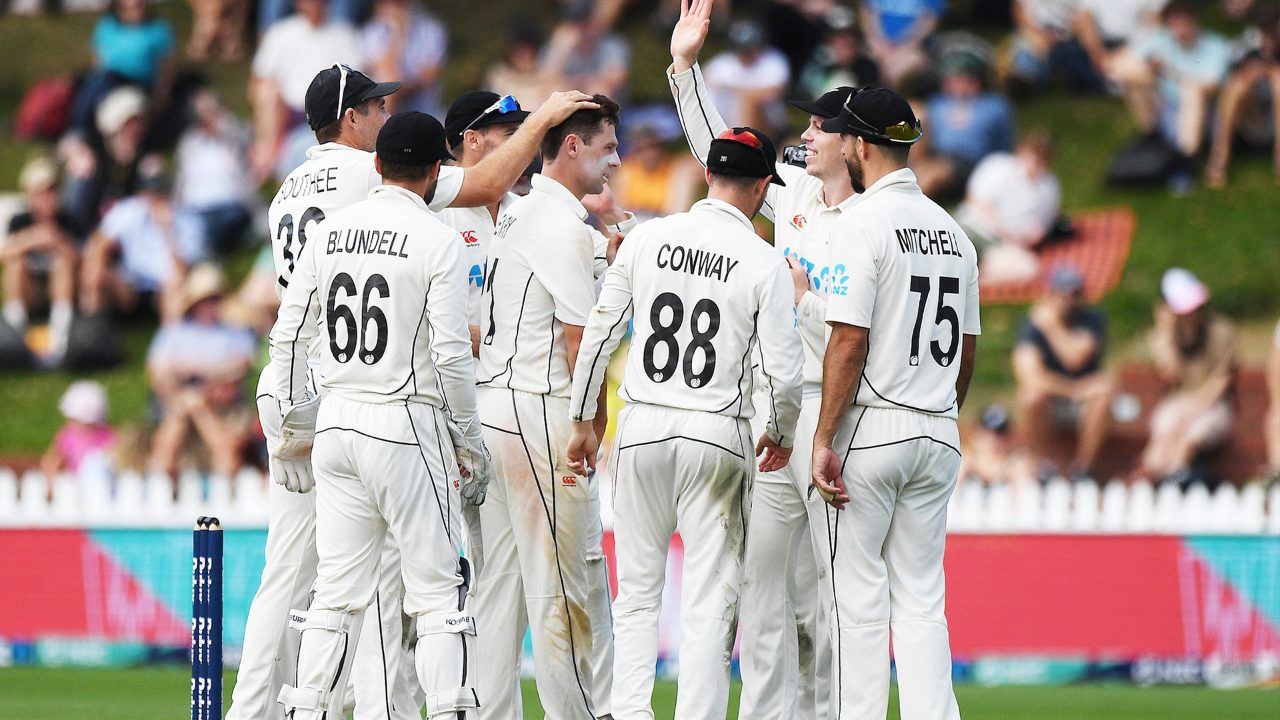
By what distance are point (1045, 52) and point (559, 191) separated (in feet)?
38.7

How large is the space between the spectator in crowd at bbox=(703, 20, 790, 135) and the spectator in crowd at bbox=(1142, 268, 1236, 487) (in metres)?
4.33

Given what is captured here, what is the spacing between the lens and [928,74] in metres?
18.0

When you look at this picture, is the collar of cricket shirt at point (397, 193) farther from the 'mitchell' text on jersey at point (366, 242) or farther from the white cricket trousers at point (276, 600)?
the white cricket trousers at point (276, 600)

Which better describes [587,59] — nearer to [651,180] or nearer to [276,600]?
[651,180]

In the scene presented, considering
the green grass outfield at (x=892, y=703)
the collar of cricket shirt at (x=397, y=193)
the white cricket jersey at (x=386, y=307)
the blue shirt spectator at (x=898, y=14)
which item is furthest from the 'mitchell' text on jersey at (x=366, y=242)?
the blue shirt spectator at (x=898, y=14)

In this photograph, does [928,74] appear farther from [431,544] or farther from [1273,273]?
[431,544]

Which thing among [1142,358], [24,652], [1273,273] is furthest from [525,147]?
[1273,273]

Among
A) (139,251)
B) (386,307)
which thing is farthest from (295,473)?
(139,251)

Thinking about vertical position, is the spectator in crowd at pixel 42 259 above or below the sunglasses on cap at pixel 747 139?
above

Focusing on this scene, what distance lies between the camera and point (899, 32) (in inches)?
735

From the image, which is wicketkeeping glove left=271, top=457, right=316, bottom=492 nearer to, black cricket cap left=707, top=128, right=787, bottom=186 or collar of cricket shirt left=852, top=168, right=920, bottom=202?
black cricket cap left=707, top=128, right=787, bottom=186

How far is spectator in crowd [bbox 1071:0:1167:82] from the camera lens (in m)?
18.2

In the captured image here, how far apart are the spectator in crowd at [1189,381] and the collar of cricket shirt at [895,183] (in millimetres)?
7401

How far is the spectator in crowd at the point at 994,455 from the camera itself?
14680 millimetres
